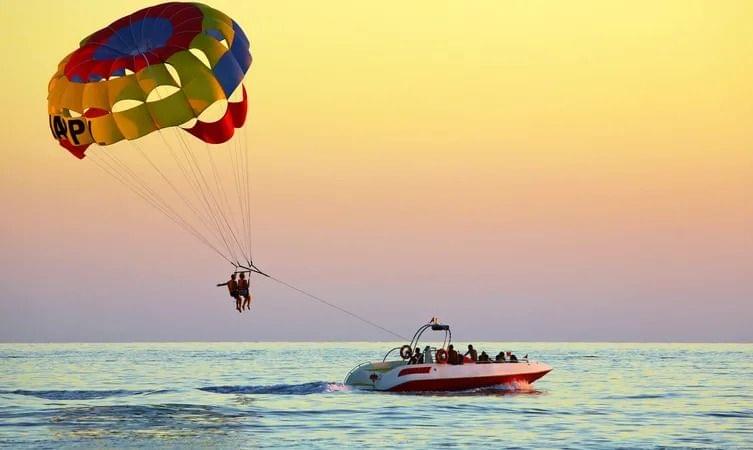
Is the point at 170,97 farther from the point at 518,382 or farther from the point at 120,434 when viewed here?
the point at 518,382

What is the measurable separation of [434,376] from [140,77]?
1728cm

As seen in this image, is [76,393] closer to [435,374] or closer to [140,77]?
[435,374]

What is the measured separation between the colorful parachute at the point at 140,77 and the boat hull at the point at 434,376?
1349cm

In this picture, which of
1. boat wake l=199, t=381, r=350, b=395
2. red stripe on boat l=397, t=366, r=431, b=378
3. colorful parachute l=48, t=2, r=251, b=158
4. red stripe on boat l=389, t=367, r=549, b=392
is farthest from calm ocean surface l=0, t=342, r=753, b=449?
colorful parachute l=48, t=2, r=251, b=158

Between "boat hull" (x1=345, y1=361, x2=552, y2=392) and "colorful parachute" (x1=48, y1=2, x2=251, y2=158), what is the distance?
13.5 metres

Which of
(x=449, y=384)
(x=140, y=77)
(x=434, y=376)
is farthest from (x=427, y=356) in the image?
(x=140, y=77)

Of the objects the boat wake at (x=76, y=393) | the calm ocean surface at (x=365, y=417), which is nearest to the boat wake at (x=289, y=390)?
the calm ocean surface at (x=365, y=417)

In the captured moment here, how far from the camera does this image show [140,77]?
114ft

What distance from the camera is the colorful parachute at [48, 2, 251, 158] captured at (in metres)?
34.8

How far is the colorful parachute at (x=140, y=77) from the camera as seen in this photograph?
34781 millimetres

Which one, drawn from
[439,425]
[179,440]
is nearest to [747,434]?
[439,425]

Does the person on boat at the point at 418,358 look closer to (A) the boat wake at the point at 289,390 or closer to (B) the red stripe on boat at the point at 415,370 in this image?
(B) the red stripe on boat at the point at 415,370

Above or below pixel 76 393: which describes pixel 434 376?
above

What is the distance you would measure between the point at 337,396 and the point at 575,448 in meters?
18.6
